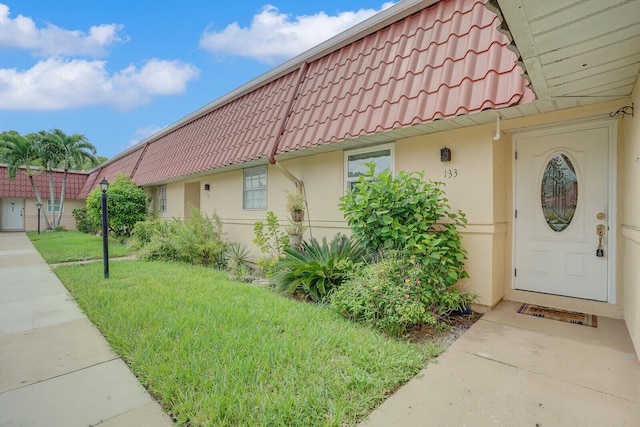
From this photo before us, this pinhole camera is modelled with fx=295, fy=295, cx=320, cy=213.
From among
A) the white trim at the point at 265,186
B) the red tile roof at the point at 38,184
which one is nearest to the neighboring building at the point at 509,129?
the white trim at the point at 265,186

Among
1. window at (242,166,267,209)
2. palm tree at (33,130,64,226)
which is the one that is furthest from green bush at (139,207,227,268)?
palm tree at (33,130,64,226)

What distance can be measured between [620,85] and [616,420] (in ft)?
9.99

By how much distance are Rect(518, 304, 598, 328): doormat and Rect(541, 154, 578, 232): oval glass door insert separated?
1097 millimetres

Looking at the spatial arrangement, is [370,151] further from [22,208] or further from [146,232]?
[22,208]

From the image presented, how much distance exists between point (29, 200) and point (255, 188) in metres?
23.1

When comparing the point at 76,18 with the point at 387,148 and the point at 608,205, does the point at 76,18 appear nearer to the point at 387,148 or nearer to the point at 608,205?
the point at 387,148

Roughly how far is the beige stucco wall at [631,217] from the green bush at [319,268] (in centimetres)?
286

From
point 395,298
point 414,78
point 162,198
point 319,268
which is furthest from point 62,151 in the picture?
point 395,298

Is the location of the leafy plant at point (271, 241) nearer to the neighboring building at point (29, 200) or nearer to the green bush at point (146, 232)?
the green bush at point (146, 232)

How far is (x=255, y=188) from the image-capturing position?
7.88 metres

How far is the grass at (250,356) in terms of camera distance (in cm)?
200

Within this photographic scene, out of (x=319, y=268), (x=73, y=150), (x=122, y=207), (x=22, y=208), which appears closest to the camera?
(x=319, y=268)

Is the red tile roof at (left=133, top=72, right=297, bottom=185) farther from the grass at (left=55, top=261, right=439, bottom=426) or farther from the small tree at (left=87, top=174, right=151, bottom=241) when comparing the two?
the grass at (left=55, top=261, right=439, bottom=426)

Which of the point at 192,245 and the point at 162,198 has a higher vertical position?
the point at 162,198
